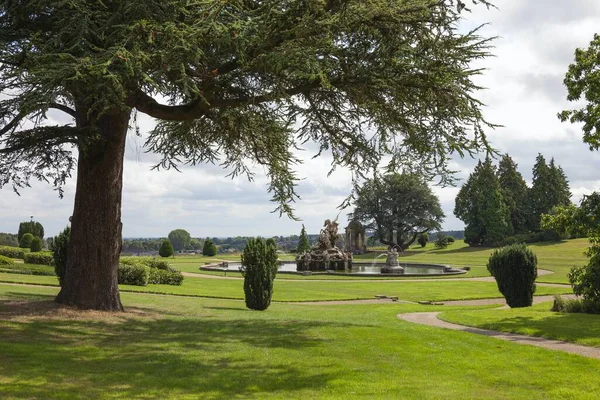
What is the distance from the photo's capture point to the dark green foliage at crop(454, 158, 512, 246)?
7050 centimetres

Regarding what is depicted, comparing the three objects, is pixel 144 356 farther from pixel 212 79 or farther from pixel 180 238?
pixel 180 238

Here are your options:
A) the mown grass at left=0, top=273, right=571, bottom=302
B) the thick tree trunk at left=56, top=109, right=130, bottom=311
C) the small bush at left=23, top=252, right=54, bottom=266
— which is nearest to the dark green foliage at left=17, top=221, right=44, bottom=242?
Result: the small bush at left=23, top=252, right=54, bottom=266

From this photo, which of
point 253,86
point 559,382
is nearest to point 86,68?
point 253,86

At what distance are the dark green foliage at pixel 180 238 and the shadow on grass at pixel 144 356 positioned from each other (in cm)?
10278

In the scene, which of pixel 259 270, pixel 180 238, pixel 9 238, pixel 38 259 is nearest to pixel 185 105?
pixel 259 270

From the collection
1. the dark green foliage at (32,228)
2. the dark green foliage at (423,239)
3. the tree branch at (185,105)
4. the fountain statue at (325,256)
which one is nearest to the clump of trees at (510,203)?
the dark green foliage at (423,239)

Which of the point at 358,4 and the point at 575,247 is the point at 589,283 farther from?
the point at 575,247

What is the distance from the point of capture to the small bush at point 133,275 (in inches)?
950

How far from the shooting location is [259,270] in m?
17.8

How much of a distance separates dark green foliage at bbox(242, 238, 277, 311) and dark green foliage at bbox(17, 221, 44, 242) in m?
41.8

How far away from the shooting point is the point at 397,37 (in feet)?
36.1

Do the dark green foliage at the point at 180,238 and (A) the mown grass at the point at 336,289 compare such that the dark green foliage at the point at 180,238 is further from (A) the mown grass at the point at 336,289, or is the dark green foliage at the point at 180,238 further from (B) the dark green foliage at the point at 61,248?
(B) the dark green foliage at the point at 61,248

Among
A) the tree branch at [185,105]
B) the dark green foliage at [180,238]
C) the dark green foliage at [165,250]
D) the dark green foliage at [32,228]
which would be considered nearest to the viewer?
the tree branch at [185,105]

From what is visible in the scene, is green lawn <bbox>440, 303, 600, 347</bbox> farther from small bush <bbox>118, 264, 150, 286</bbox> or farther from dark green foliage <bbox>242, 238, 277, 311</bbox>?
small bush <bbox>118, 264, 150, 286</bbox>
